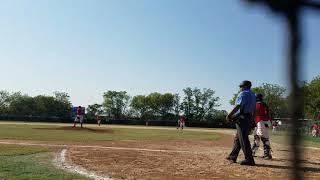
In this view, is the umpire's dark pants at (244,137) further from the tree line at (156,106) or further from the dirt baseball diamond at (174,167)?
the tree line at (156,106)

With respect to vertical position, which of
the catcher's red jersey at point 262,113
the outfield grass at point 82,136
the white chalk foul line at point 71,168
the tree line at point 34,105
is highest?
the tree line at point 34,105

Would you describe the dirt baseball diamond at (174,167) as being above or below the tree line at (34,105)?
below

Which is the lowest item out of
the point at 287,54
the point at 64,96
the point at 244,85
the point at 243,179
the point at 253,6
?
the point at 243,179

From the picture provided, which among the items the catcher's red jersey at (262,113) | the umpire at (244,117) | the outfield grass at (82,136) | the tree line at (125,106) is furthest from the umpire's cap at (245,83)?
the tree line at (125,106)

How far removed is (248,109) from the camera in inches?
451

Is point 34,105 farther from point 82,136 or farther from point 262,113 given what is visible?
point 262,113

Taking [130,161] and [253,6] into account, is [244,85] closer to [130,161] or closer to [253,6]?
[130,161]

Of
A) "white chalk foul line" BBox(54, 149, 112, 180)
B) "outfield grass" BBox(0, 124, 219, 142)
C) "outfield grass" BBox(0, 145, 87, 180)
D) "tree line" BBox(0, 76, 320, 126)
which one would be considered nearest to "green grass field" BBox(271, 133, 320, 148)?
"white chalk foul line" BBox(54, 149, 112, 180)

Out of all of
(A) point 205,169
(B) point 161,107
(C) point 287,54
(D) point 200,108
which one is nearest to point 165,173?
(A) point 205,169

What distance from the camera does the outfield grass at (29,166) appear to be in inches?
347

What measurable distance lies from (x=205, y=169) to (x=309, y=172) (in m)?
2.02

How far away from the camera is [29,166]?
10164 millimetres

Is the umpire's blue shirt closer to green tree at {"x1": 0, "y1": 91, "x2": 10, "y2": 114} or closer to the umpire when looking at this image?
the umpire

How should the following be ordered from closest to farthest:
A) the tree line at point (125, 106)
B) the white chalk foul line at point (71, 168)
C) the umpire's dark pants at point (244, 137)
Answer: the white chalk foul line at point (71, 168)
the umpire's dark pants at point (244, 137)
the tree line at point (125, 106)
